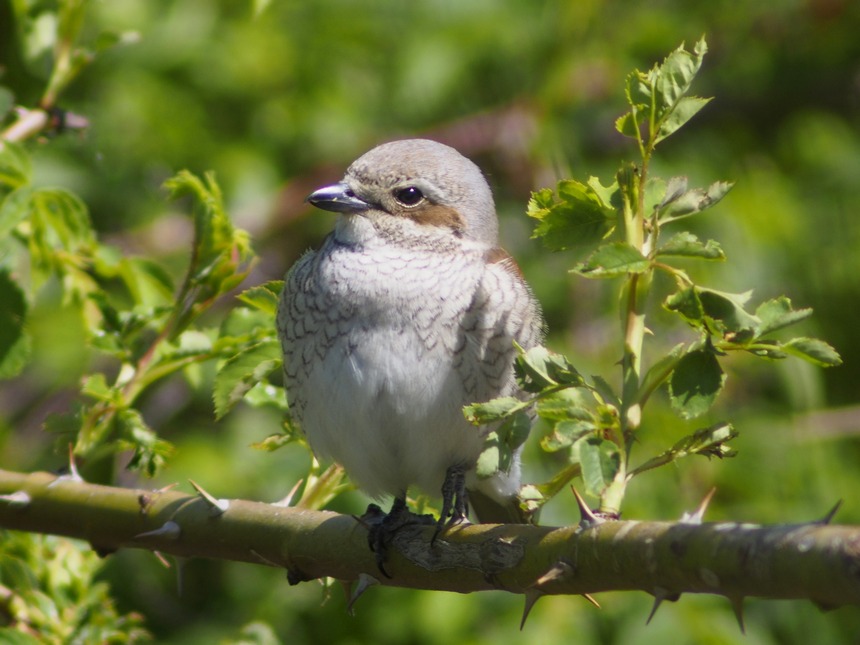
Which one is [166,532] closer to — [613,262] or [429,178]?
[613,262]

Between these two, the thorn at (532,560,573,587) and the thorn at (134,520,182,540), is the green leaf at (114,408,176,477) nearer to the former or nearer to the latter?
the thorn at (134,520,182,540)

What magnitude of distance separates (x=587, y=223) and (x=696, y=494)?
2.53m

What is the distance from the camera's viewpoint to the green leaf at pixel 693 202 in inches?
76.4

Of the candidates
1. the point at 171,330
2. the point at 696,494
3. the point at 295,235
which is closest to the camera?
the point at 171,330

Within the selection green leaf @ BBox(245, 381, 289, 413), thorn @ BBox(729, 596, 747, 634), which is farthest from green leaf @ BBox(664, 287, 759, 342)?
green leaf @ BBox(245, 381, 289, 413)

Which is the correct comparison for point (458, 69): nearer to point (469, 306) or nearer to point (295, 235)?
point (295, 235)

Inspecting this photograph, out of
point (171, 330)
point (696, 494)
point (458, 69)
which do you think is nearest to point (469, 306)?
point (171, 330)

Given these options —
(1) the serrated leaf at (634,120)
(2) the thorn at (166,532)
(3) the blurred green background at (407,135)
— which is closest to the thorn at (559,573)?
(1) the serrated leaf at (634,120)

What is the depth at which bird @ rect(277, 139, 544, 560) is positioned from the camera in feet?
9.72

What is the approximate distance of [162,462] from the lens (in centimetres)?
257

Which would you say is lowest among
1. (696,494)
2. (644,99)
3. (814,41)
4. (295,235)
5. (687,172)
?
(696,494)

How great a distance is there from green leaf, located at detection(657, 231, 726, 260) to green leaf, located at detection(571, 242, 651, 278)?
0.18ft

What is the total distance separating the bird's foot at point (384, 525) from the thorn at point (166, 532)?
0.38m

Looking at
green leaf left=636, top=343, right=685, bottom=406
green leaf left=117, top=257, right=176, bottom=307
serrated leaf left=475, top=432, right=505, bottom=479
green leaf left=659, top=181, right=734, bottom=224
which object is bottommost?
green leaf left=117, top=257, right=176, bottom=307
